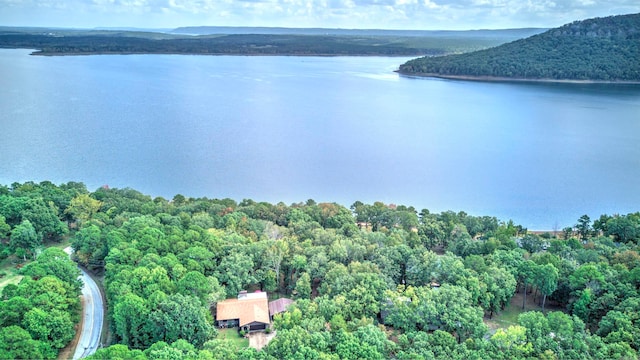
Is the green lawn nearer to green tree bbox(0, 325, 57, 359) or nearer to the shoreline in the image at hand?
green tree bbox(0, 325, 57, 359)

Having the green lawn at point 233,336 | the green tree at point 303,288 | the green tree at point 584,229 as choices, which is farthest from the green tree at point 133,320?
the green tree at point 584,229

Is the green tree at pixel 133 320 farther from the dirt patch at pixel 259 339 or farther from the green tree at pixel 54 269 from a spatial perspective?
the dirt patch at pixel 259 339

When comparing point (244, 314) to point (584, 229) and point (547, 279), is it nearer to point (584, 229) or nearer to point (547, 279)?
point (547, 279)

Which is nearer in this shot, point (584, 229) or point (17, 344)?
point (17, 344)

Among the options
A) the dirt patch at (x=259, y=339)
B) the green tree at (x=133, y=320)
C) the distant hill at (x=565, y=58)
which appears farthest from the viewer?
the distant hill at (x=565, y=58)

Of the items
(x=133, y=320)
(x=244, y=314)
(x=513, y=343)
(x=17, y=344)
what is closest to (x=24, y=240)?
(x=17, y=344)

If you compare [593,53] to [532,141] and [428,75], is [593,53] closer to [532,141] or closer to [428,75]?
[428,75]
